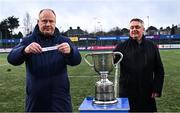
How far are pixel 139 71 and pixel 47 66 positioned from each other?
5.64 feet

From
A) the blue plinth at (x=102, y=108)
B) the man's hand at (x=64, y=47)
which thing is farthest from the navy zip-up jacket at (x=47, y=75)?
the blue plinth at (x=102, y=108)

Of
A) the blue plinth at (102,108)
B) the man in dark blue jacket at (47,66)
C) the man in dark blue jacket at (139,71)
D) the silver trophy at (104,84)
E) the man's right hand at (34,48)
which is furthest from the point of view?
the man in dark blue jacket at (139,71)

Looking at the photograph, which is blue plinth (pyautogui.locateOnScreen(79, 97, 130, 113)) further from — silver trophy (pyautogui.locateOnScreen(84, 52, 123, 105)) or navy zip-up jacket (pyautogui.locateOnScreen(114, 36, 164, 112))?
navy zip-up jacket (pyautogui.locateOnScreen(114, 36, 164, 112))

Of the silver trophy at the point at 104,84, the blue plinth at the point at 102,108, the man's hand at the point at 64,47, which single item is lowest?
the blue plinth at the point at 102,108

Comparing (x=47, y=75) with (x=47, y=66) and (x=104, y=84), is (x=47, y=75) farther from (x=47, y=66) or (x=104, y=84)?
(x=104, y=84)

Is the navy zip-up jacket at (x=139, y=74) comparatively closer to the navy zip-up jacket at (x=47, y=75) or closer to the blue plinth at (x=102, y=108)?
the navy zip-up jacket at (x=47, y=75)

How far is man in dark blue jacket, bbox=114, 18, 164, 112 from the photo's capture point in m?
5.82

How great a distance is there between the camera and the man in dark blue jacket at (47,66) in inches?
173

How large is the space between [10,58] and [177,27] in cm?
10511

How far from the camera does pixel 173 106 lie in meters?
10.8

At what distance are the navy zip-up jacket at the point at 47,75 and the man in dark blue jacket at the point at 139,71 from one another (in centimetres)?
145

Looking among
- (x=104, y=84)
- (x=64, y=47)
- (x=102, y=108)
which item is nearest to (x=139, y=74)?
(x=64, y=47)

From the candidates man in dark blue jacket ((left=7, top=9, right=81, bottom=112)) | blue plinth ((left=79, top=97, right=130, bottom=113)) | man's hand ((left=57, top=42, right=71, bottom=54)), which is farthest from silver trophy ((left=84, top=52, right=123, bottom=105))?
man in dark blue jacket ((left=7, top=9, right=81, bottom=112))

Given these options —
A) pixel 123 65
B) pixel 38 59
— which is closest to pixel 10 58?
pixel 38 59
